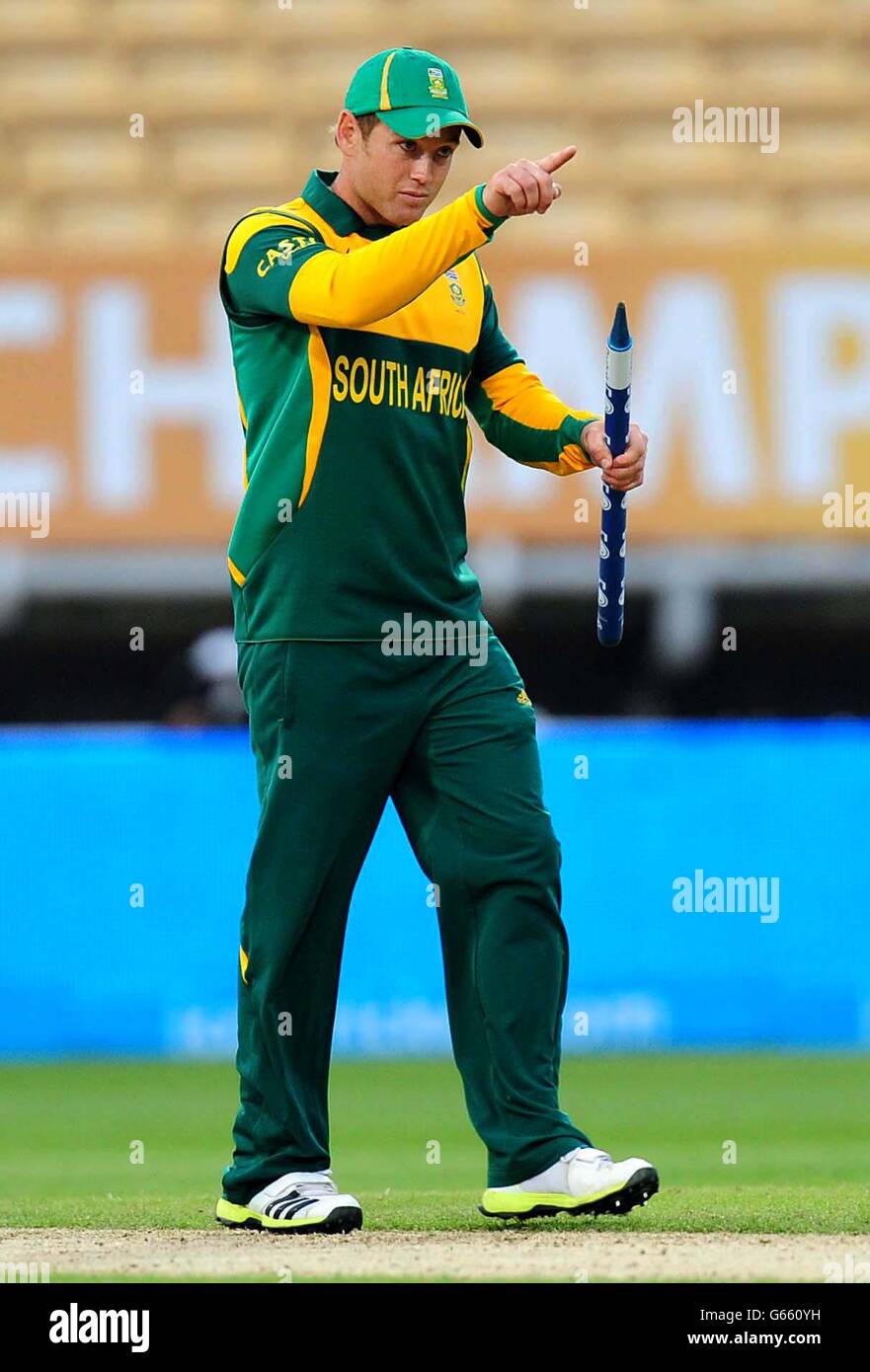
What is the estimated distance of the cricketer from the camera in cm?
406

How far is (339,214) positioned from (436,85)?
0.33 meters

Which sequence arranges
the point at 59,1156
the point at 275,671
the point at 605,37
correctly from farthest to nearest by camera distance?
the point at 605,37, the point at 59,1156, the point at 275,671

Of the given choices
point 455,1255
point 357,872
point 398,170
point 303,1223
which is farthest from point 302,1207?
point 398,170

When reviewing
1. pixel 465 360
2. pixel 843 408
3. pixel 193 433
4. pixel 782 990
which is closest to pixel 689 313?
pixel 843 408

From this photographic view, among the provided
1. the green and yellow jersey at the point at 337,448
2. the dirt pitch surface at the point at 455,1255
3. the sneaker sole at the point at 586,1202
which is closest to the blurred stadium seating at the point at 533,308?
the green and yellow jersey at the point at 337,448

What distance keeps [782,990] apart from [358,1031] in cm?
173

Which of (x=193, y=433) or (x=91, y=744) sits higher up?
(x=193, y=433)

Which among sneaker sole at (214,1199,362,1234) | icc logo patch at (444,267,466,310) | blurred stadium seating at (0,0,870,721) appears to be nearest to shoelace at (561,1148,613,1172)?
sneaker sole at (214,1199,362,1234)

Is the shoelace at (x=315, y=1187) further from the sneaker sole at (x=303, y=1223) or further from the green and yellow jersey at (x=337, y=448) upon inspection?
the green and yellow jersey at (x=337, y=448)

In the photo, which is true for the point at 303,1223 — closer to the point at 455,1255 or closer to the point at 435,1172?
the point at 455,1255

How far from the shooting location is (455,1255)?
148 inches

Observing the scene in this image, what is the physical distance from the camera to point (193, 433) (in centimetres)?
1079
